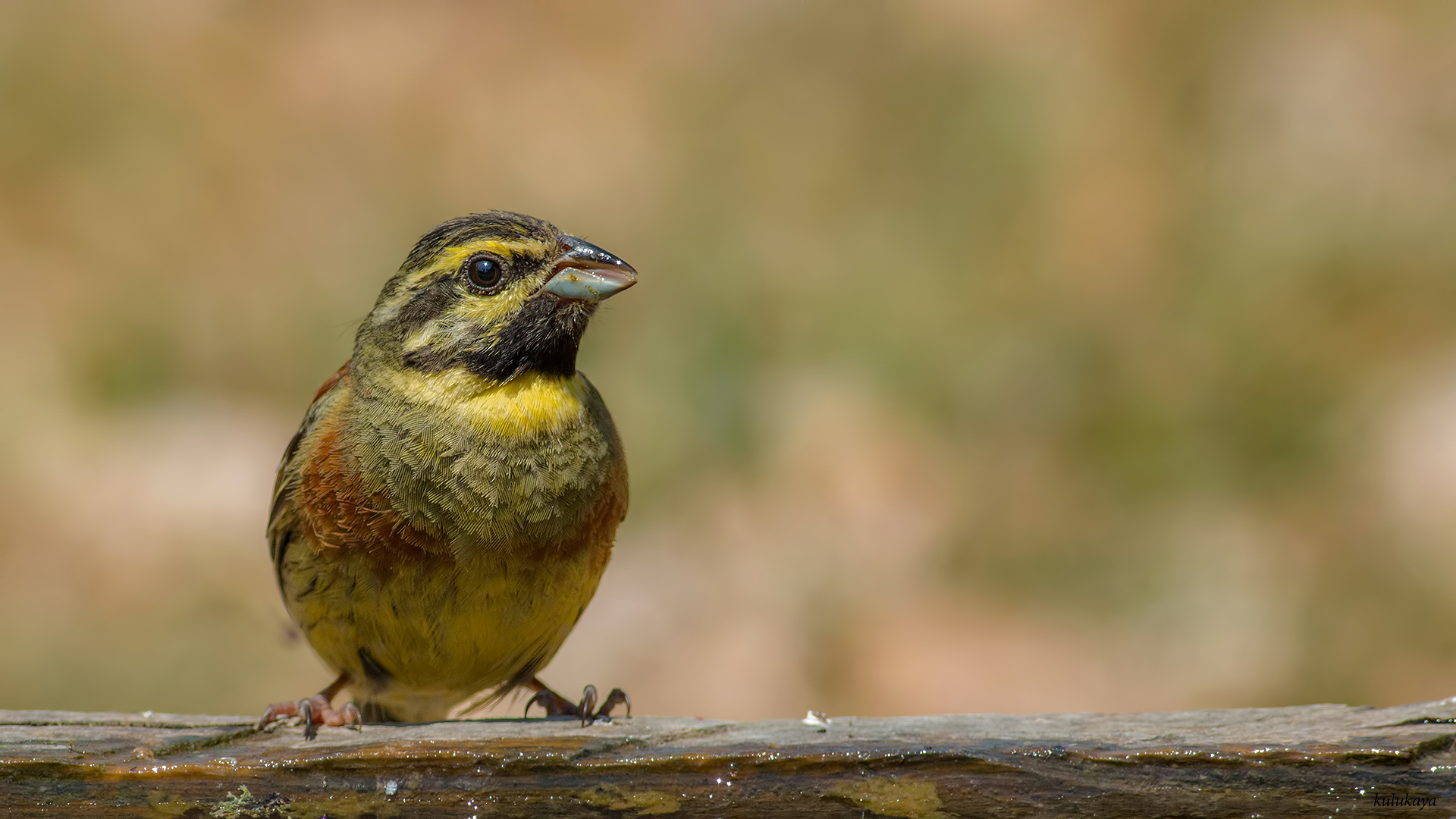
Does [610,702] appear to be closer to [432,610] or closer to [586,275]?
[432,610]

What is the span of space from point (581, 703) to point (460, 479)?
0.74 meters

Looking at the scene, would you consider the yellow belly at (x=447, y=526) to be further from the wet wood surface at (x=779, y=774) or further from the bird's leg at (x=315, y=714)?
the wet wood surface at (x=779, y=774)

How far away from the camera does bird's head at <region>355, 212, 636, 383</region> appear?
4.37 m

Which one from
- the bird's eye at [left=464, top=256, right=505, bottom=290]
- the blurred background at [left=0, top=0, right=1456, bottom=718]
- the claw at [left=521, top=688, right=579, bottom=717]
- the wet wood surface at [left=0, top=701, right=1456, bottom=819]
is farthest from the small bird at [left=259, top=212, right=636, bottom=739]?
Answer: the blurred background at [left=0, top=0, right=1456, bottom=718]

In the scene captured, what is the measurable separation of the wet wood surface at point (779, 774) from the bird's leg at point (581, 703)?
43 centimetres

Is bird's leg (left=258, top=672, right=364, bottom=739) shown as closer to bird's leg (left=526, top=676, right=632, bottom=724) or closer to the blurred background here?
bird's leg (left=526, top=676, right=632, bottom=724)

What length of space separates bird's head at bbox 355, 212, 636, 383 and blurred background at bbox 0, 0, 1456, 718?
7.99 feet

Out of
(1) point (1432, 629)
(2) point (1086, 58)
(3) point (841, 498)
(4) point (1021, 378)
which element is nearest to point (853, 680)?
(3) point (841, 498)

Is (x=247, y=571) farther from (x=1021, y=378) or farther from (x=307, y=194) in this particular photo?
(x=1021, y=378)

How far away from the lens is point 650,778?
12.0ft

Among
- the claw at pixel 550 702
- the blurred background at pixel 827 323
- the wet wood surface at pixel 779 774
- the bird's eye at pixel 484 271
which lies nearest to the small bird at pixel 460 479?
the bird's eye at pixel 484 271

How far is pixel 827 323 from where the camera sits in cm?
870

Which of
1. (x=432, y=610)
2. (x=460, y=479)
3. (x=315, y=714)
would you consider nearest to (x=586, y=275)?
(x=460, y=479)

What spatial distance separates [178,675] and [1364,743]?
5.57m
